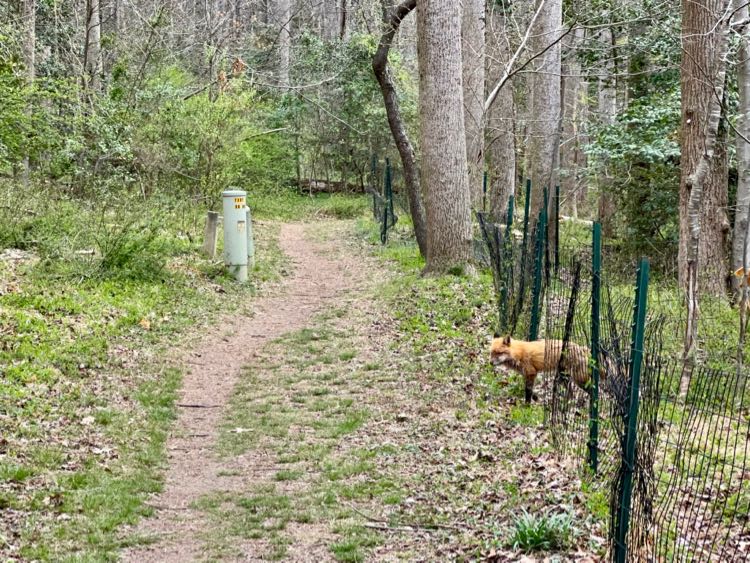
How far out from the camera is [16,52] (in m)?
15.8

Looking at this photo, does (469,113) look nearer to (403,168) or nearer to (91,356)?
(403,168)

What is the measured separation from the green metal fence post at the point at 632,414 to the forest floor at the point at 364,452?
20.8 inches

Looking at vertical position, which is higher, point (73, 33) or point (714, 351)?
point (73, 33)

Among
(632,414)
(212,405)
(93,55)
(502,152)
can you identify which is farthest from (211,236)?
(632,414)

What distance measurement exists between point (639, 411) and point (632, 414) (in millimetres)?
203

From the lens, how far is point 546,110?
16.5m

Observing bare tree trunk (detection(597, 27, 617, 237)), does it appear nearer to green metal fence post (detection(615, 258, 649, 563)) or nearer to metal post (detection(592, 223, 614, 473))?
metal post (detection(592, 223, 614, 473))

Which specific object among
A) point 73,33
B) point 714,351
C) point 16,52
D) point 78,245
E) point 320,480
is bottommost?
point 320,480

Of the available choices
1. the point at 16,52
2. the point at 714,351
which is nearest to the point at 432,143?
the point at 714,351

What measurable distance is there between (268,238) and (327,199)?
9.10m

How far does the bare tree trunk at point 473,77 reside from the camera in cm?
1755

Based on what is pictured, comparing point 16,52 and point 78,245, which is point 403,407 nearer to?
point 78,245

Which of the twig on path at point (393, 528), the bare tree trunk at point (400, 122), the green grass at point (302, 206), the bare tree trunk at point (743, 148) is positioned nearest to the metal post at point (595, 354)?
the twig on path at point (393, 528)

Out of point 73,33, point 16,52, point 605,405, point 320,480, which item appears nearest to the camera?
point 605,405
